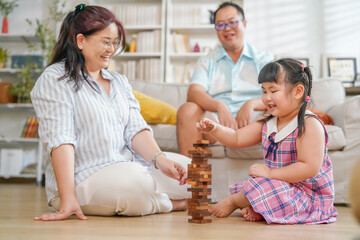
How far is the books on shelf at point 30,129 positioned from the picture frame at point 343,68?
2896 mm

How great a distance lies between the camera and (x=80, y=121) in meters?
1.52

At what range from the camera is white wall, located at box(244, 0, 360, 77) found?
4.29 metres

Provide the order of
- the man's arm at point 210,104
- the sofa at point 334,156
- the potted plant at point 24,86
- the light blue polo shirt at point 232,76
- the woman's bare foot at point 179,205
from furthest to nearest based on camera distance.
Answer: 1. the potted plant at point 24,86
2. the light blue polo shirt at point 232,76
3. the sofa at point 334,156
4. the man's arm at point 210,104
5. the woman's bare foot at point 179,205

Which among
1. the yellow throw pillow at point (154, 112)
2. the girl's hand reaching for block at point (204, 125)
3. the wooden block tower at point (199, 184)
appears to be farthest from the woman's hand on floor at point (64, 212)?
the yellow throw pillow at point (154, 112)

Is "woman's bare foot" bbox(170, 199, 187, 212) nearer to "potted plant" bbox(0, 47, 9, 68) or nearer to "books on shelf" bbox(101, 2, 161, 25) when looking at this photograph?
"books on shelf" bbox(101, 2, 161, 25)

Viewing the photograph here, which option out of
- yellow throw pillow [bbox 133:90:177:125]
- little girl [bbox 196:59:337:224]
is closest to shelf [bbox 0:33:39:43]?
yellow throw pillow [bbox 133:90:177:125]

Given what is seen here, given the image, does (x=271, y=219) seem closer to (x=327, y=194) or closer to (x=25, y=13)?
(x=327, y=194)

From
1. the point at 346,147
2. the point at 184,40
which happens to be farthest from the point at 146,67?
the point at 346,147

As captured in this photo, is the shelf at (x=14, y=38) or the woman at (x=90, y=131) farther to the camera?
the shelf at (x=14, y=38)

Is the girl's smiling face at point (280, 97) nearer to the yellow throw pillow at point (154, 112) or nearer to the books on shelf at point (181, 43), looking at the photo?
the yellow throw pillow at point (154, 112)

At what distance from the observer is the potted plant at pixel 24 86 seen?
13.4 feet

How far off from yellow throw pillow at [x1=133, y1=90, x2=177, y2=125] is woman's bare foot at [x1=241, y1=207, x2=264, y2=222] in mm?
1049

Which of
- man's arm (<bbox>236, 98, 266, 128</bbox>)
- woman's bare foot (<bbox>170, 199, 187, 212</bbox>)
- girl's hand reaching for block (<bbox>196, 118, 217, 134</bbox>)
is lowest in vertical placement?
woman's bare foot (<bbox>170, 199, 187, 212</bbox>)

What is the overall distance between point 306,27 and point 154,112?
8.50ft
